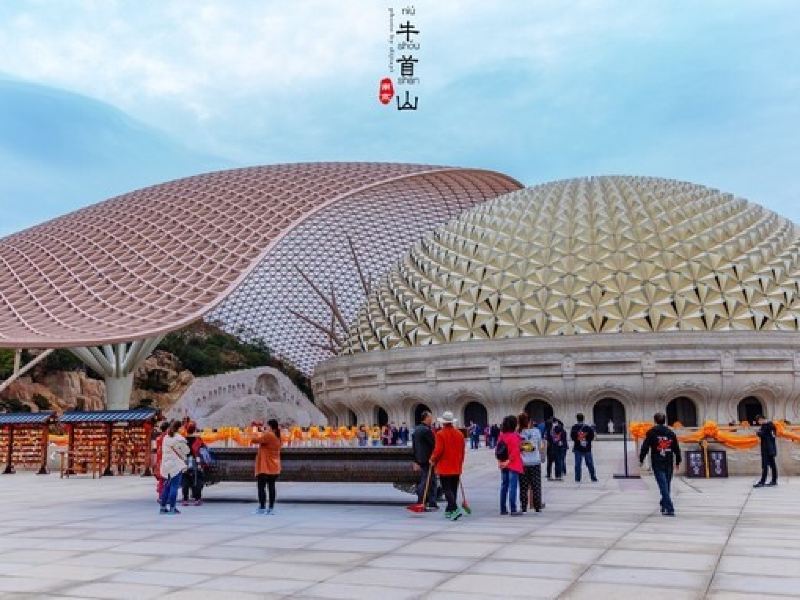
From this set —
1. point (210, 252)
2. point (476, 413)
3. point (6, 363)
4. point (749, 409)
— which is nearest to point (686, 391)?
point (749, 409)

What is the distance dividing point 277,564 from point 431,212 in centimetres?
5829

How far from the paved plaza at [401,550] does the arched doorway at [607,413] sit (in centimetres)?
2647

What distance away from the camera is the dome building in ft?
132

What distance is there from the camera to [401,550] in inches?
365

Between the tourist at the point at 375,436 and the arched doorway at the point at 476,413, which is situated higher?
the arched doorway at the point at 476,413

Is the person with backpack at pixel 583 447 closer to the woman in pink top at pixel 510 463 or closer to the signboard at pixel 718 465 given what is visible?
the signboard at pixel 718 465

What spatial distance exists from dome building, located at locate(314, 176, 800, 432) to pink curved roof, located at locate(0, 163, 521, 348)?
8428mm

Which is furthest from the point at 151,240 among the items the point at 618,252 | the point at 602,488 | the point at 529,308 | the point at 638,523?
the point at 638,523

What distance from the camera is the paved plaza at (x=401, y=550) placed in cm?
724

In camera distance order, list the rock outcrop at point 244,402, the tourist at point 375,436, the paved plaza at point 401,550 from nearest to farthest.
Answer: the paved plaza at point 401,550
the tourist at point 375,436
the rock outcrop at point 244,402

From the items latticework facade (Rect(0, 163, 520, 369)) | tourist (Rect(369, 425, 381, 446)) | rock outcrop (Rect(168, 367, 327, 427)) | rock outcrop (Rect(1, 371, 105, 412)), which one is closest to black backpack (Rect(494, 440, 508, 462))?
latticework facade (Rect(0, 163, 520, 369))

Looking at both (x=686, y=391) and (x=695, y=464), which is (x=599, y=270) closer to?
(x=686, y=391)

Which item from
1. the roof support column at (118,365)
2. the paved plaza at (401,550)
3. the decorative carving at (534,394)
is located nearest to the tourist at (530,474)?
the paved plaza at (401,550)

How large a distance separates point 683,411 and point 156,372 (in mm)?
40806
